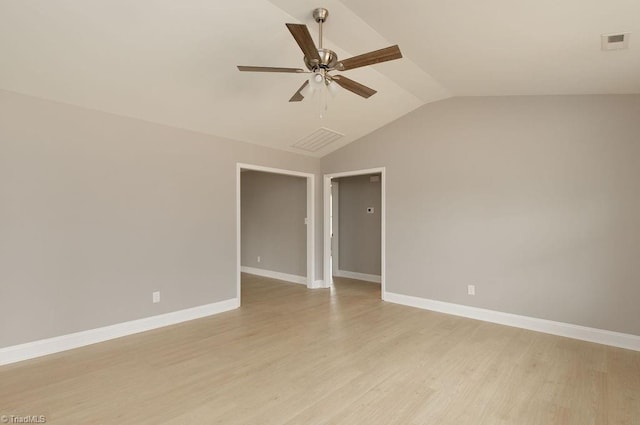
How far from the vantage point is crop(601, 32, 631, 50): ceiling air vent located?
7.30 feet

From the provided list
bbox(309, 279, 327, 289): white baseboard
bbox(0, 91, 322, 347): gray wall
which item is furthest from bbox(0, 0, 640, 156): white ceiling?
bbox(309, 279, 327, 289): white baseboard

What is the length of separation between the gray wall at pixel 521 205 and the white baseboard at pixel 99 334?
112 inches

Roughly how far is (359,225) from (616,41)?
16.2 ft

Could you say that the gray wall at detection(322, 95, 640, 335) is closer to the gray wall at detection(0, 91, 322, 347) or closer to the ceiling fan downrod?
the ceiling fan downrod

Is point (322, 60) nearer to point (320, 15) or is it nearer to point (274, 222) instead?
point (320, 15)

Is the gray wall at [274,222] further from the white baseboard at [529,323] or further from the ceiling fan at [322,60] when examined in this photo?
the ceiling fan at [322,60]

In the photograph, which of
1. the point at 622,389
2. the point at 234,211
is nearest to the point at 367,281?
the point at 234,211

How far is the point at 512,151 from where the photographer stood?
3.96m

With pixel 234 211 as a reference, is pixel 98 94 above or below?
above

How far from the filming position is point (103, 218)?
3.41m

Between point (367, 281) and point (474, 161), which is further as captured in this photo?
point (367, 281)

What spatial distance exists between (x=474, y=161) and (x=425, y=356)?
8.59ft

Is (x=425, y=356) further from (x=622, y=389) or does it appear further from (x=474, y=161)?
(x=474, y=161)

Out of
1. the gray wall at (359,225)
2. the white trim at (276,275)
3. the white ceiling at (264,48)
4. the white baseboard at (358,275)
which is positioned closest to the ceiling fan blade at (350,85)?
the white ceiling at (264,48)
